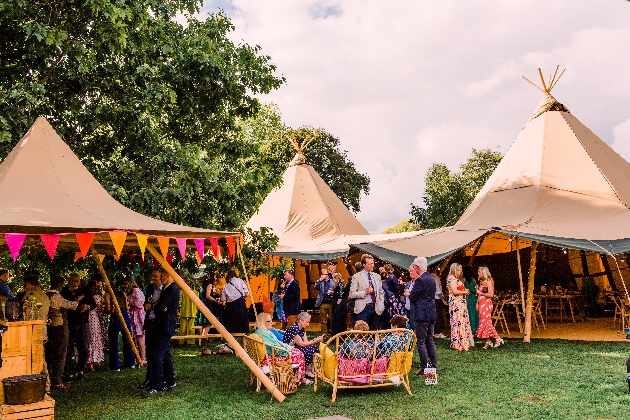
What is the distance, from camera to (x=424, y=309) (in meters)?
6.50

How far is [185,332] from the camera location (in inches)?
436

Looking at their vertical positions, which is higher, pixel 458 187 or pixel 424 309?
pixel 458 187

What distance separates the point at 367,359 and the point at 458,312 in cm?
361

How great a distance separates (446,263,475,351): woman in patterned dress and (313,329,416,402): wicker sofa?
3.12 metres

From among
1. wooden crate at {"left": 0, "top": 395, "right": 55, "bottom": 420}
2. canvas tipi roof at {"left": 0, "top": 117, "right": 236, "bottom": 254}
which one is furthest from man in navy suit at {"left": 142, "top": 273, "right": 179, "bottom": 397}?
wooden crate at {"left": 0, "top": 395, "right": 55, "bottom": 420}

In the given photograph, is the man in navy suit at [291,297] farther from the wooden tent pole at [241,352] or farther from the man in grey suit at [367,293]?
the wooden tent pole at [241,352]

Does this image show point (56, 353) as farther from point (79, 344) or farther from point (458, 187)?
point (458, 187)

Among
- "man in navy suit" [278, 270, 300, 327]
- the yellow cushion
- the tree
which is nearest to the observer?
the yellow cushion

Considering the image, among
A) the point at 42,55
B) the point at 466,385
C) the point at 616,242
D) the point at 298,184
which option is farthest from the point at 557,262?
the point at 42,55

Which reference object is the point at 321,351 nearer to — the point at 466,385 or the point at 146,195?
the point at 466,385

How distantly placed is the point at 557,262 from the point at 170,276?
12.3m

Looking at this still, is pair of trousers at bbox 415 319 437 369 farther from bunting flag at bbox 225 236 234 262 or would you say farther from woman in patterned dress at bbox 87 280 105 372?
woman in patterned dress at bbox 87 280 105 372

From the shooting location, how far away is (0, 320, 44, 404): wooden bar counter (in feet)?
17.2

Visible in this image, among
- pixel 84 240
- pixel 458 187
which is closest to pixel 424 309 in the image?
pixel 84 240
